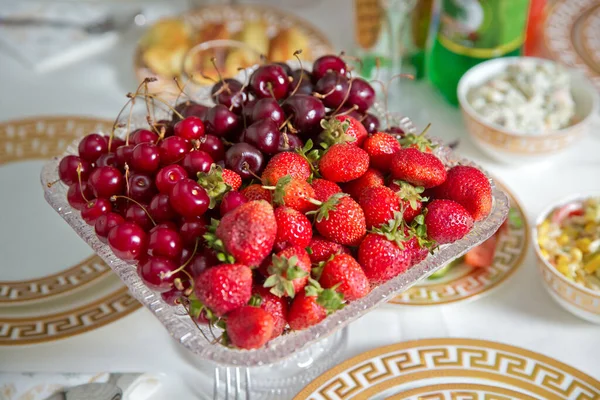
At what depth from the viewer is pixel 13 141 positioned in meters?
1.28

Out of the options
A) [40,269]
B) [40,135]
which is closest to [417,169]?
[40,269]

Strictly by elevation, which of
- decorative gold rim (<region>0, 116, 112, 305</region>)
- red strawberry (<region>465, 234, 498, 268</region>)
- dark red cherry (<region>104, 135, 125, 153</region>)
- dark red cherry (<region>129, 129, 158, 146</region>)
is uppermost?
dark red cherry (<region>129, 129, 158, 146</region>)

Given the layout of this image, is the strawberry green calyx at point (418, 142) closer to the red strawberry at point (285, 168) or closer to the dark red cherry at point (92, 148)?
the red strawberry at point (285, 168)

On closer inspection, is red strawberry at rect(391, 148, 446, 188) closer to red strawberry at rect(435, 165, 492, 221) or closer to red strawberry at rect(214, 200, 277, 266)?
red strawberry at rect(435, 165, 492, 221)

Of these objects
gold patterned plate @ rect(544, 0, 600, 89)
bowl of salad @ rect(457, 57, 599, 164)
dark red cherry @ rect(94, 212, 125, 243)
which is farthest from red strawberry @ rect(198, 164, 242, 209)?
gold patterned plate @ rect(544, 0, 600, 89)

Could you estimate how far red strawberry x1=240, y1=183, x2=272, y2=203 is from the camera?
0.76 metres

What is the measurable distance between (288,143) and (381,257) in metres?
0.19

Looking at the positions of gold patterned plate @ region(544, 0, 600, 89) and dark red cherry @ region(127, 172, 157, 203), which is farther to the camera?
gold patterned plate @ region(544, 0, 600, 89)

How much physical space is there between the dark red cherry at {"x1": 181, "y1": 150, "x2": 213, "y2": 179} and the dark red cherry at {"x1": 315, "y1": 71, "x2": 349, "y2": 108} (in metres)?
0.19

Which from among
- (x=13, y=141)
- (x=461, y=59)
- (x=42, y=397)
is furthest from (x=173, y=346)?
(x=461, y=59)

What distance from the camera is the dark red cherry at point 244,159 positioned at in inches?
31.3

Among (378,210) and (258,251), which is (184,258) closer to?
(258,251)

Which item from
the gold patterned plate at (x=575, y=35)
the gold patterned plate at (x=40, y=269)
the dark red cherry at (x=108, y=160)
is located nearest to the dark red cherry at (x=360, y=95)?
the dark red cherry at (x=108, y=160)

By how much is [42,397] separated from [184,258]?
28 cm
